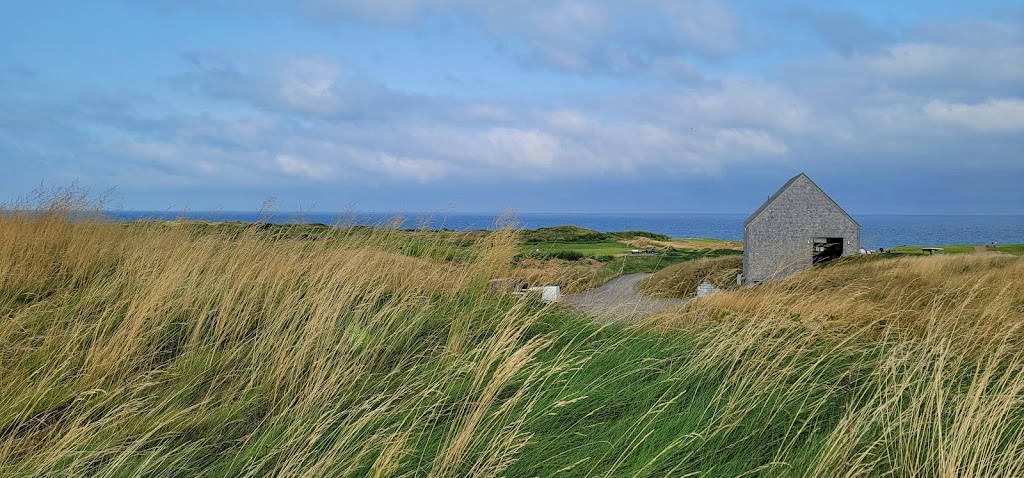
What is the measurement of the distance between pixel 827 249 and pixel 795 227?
7.34 ft

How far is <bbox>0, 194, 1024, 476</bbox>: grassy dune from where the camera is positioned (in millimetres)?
2844

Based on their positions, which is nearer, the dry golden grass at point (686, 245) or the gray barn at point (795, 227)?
the gray barn at point (795, 227)

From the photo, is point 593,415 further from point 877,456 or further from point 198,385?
point 198,385

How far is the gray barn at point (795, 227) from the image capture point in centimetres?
3250

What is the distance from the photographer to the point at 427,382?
3549mm

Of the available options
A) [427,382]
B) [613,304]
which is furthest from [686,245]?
[427,382]

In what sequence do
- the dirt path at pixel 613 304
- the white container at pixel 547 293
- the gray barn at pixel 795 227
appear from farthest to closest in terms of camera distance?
the gray barn at pixel 795 227, the white container at pixel 547 293, the dirt path at pixel 613 304

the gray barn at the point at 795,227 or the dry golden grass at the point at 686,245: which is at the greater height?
the gray barn at the point at 795,227

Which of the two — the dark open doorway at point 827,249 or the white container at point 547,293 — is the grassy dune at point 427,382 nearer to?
the white container at point 547,293

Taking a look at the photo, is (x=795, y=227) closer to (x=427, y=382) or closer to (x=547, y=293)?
(x=547, y=293)

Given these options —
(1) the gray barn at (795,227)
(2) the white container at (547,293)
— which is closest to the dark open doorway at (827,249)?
(1) the gray barn at (795,227)

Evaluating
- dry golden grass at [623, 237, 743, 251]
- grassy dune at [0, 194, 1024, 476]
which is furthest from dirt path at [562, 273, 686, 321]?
dry golden grass at [623, 237, 743, 251]

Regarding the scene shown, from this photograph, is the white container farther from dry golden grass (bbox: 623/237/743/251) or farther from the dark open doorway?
dry golden grass (bbox: 623/237/743/251)

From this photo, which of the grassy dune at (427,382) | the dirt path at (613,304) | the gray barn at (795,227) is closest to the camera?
the grassy dune at (427,382)
